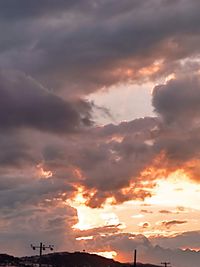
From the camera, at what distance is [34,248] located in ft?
633

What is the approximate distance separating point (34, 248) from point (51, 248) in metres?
6.08

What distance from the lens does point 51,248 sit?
189750mm
